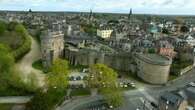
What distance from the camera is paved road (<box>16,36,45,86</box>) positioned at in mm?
43812

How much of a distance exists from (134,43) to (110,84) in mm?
29324

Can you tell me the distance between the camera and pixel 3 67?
3759 cm

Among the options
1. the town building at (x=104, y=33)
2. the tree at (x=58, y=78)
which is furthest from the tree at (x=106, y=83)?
the town building at (x=104, y=33)

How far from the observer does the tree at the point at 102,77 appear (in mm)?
33694

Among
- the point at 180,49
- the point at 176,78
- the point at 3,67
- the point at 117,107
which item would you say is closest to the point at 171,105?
the point at 117,107

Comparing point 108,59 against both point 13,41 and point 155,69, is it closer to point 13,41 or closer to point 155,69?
point 155,69


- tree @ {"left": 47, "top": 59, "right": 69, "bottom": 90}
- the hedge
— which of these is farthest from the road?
the hedge

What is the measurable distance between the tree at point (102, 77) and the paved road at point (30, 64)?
28.2ft


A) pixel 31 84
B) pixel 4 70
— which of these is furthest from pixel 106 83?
pixel 4 70

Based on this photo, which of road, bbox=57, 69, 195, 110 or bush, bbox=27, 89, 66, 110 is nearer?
bush, bbox=27, 89, 66, 110

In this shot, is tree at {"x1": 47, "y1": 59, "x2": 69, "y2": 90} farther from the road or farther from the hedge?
the hedge

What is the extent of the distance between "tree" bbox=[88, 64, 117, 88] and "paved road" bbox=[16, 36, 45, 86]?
28.2 feet

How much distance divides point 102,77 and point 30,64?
2265 cm

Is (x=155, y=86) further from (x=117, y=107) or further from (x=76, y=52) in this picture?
(x=76, y=52)
